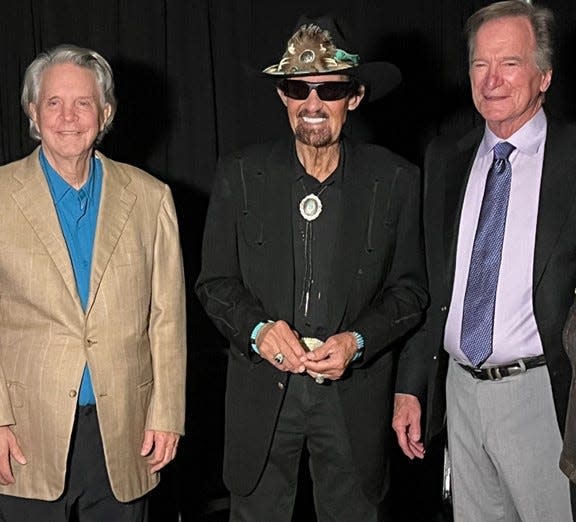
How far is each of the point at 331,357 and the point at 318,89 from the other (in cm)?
73

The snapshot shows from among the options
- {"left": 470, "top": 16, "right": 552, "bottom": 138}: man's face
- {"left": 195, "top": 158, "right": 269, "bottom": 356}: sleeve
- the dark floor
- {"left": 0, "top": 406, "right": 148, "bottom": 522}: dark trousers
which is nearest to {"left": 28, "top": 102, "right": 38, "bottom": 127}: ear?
{"left": 195, "top": 158, "right": 269, "bottom": 356}: sleeve

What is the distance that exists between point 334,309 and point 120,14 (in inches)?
74.6

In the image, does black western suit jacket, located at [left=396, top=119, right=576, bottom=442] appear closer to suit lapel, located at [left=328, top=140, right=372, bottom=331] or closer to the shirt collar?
suit lapel, located at [left=328, top=140, right=372, bottom=331]

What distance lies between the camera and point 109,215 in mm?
3037

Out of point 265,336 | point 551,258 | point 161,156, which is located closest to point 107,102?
point 265,336

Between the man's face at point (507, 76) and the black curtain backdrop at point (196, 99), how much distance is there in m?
1.48

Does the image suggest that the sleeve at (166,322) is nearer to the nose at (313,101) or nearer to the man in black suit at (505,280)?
the nose at (313,101)

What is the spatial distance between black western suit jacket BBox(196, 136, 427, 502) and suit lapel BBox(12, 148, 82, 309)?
418mm

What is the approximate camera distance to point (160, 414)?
3.14 meters

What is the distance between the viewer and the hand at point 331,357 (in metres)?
2.97

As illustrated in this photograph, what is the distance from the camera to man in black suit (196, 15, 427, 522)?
3.12m

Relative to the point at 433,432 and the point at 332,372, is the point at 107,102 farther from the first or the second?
the point at 433,432

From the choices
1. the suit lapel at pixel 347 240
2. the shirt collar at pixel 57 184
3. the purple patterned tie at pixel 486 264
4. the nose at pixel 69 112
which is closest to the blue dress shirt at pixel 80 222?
the shirt collar at pixel 57 184

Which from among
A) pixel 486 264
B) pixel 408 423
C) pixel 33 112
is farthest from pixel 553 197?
pixel 33 112
